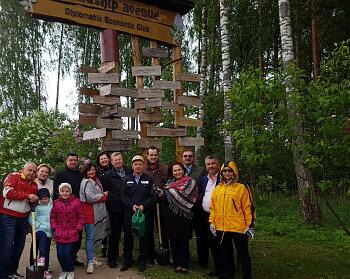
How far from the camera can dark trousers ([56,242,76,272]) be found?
522 cm

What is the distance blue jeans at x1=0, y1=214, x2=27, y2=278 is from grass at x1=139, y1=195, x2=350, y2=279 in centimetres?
170

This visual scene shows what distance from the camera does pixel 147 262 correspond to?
19.8 ft

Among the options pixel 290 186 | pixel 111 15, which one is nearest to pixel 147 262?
pixel 111 15

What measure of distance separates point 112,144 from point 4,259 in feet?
9.02

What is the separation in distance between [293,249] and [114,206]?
3.52 meters

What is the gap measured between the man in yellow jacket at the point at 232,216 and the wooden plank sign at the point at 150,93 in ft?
9.87

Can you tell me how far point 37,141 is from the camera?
489 inches

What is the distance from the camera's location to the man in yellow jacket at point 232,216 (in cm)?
509

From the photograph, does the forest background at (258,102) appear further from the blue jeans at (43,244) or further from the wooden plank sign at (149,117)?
the blue jeans at (43,244)

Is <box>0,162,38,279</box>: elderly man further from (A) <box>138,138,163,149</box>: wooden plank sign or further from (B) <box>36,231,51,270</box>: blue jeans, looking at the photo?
(A) <box>138,138,163,149</box>: wooden plank sign

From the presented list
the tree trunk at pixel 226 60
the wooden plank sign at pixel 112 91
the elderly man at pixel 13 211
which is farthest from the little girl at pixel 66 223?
the tree trunk at pixel 226 60

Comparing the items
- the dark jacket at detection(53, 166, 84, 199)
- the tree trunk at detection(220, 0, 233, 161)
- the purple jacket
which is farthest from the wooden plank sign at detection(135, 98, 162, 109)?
the tree trunk at detection(220, 0, 233, 161)

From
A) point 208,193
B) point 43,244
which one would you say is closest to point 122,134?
point 208,193

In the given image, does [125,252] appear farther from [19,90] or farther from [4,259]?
[19,90]
